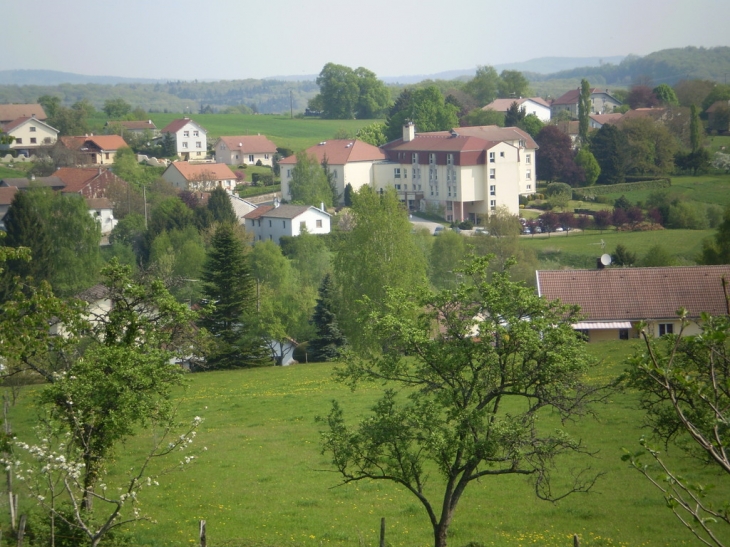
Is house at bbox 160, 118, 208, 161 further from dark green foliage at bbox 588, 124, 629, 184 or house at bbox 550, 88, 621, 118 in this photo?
house at bbox 550, 88, 621, 118

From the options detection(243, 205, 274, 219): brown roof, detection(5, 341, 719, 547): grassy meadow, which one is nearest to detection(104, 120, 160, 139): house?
detection(243, 205, 274, 219): brown roof

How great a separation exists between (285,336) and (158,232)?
24.3 meters

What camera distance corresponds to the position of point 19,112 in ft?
373

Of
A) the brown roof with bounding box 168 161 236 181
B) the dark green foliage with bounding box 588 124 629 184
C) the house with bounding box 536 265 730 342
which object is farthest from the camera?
the dark green foliage with bounding box 588 124 629 184

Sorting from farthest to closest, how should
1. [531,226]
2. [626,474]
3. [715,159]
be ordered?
[715,159]
[531,226]
[626,474]

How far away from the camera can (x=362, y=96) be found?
124 meters

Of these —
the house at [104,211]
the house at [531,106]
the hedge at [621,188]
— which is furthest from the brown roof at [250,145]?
the hedge at [621,188]

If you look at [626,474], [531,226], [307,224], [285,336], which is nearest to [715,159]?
[531,226]

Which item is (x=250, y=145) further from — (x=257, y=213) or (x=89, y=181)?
(x=257, y=213)

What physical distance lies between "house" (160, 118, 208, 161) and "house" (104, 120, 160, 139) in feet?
13.2

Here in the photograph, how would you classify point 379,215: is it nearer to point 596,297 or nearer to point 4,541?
point 596,297

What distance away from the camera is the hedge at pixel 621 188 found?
236ft

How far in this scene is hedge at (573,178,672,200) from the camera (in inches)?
→ 2835

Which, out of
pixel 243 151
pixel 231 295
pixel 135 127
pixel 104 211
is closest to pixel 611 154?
pixel 243 151
